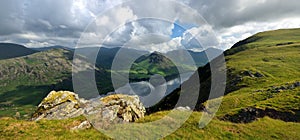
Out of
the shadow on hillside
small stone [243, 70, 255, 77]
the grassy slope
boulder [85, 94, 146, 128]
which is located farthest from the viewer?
small stone [243, 70, 255, 77]

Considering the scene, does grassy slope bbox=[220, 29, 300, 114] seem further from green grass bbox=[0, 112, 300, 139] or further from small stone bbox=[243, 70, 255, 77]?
green grass bbox=[0, 112, 300, 139]

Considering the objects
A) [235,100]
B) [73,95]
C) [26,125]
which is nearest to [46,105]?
[73,95]

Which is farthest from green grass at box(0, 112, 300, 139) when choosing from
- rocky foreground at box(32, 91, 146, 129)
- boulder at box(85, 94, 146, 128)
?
rocky foreground at box(32, 91, 146, 129)

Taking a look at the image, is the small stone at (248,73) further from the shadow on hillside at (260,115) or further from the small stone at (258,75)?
the shadow on hillside at (260,115)

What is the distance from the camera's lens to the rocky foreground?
29.5 m

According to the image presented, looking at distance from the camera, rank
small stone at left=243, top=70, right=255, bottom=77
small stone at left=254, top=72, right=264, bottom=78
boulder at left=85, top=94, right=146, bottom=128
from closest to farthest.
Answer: boulder at left=85, top=94, right=146, bottom=128, small stone at left=254, top=72, right=264, bottom=78, small stone at left=243, top=70, right=255, bottom=77

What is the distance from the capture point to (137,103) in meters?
43.2

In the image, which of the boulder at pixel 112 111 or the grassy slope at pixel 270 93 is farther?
the grassy slope at pixel 270 93

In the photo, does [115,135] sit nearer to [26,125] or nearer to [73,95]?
[26,125]

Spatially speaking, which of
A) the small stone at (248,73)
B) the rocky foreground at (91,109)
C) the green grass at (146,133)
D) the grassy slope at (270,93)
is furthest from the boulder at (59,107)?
the small stone at (248,73)

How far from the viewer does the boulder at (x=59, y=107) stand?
103ft

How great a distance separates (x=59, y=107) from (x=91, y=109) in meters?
5.33

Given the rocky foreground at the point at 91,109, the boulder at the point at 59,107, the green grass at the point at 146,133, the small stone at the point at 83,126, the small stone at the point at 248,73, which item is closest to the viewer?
the green grass at the point at 146,133

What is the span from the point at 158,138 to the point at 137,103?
16.4 metres
